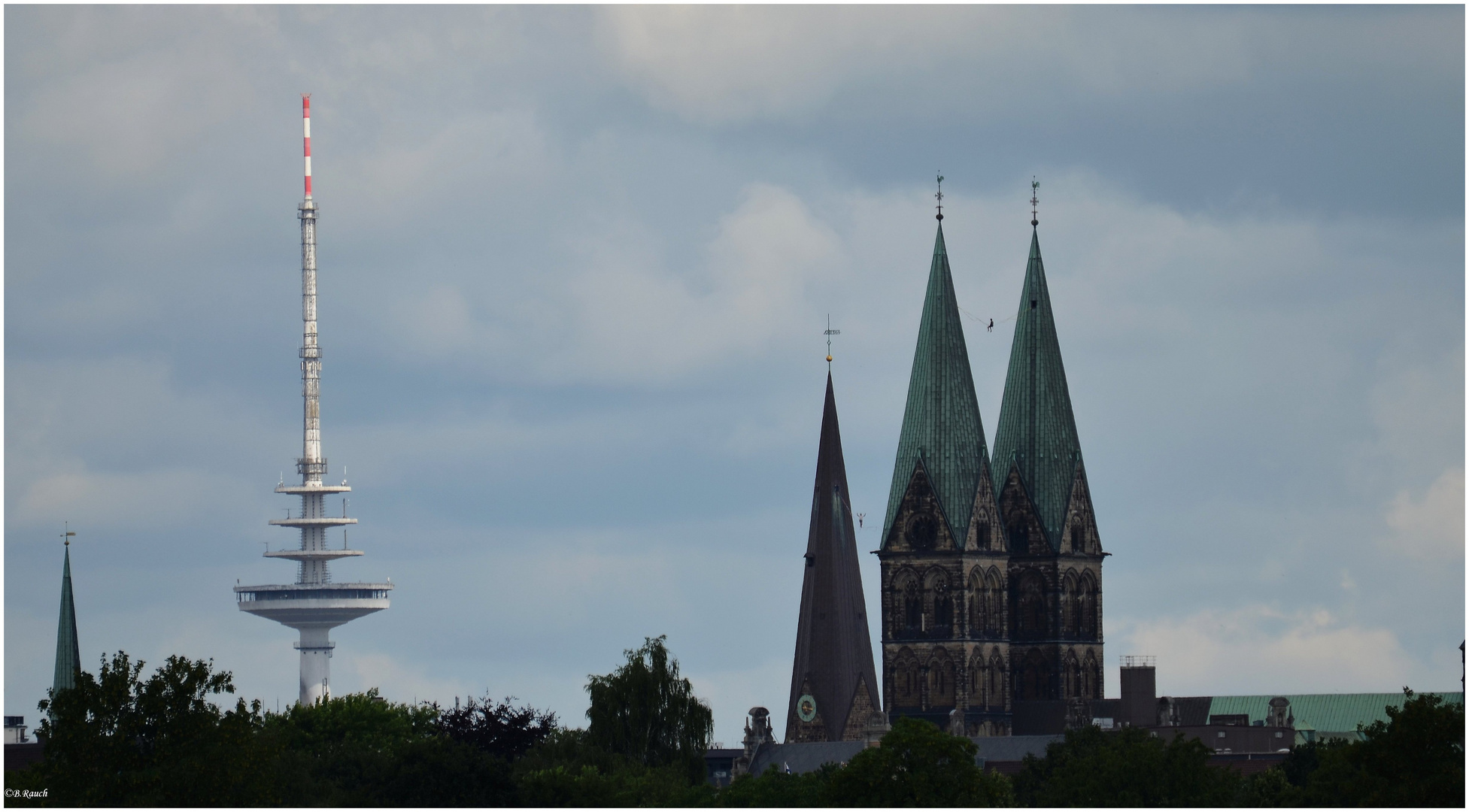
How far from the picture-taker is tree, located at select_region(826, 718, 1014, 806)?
86.1 m

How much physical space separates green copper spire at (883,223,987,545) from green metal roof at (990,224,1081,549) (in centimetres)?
256

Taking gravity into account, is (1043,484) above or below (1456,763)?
above

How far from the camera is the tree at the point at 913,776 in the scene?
283 ft

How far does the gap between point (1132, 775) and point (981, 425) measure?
71.2 meters

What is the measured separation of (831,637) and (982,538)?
9508 millimetres

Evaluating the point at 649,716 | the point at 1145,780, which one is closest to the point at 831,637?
the point at 649,716

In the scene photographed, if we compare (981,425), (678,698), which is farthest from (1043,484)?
(678,698)

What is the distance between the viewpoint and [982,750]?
15888cm

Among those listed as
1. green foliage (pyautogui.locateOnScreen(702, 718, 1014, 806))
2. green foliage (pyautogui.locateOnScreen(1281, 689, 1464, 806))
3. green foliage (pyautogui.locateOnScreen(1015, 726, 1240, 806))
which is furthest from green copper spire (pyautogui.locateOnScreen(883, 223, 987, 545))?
green foliage (pyautogui.locateOnScreen(1281, 689, 1464, 806))

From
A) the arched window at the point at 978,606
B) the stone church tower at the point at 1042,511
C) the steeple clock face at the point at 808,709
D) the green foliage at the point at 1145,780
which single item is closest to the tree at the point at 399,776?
the green foliage at the point at 1145,780

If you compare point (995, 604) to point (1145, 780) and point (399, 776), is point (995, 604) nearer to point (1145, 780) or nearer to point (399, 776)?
point (1145, 780)

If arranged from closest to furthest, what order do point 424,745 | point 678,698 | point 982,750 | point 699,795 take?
point 424,745
point 699,795
point 678,698
point 982,750

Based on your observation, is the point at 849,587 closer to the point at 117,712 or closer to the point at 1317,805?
the point at 1317,805

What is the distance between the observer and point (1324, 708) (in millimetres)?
178875
